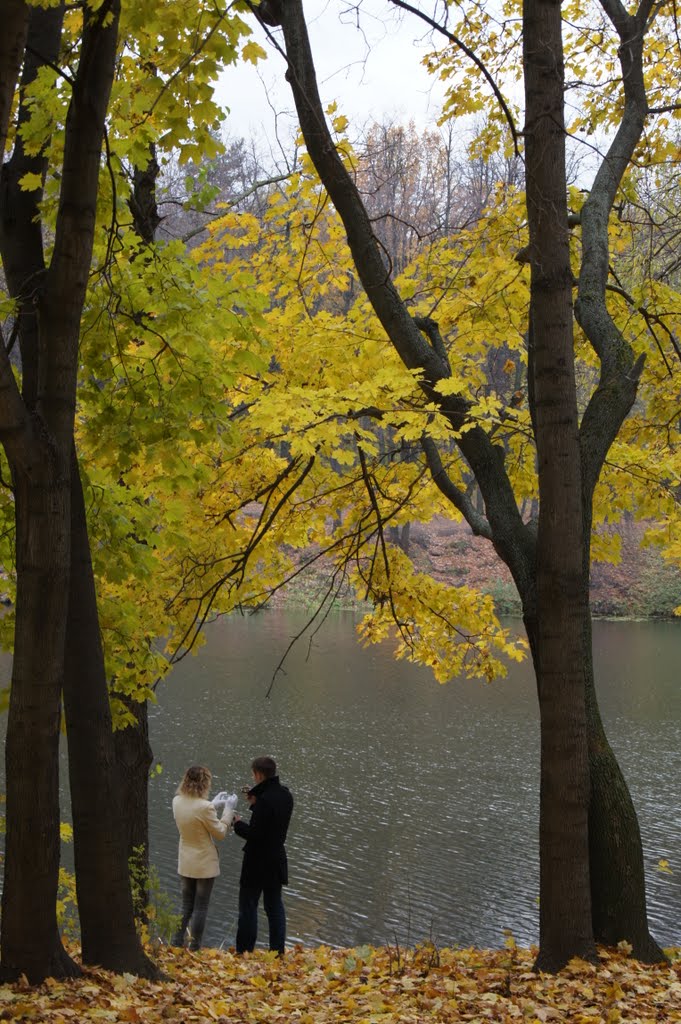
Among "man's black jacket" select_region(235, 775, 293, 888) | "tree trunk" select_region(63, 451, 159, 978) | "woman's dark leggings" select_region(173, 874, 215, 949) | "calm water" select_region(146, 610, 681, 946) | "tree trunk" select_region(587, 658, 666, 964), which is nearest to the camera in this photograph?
"tree trunk" select_region(63, 451, 159, 978)

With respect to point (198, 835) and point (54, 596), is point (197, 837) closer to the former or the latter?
point (198, 835)

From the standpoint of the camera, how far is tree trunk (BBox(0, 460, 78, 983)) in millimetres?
4062

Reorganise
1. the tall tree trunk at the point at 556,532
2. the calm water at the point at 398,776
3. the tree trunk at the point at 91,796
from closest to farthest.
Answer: the tree trunk at the point at 91,796, the tall tree trunk at the point at 556,532, the calm water at the point at 398,776

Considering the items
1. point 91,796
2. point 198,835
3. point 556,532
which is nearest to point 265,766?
point 198,835

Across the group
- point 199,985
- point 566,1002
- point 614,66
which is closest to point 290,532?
point 199,985

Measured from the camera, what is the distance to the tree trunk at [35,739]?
160 inches

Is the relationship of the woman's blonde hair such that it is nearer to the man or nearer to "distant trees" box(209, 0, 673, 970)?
the man

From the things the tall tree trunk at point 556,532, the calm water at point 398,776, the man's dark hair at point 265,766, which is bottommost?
the calm water at point 398,776

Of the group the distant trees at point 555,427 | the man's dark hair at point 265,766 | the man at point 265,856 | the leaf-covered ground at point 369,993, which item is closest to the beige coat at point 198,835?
the man at point 265,856

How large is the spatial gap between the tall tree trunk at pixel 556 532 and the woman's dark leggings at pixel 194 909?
270 centimetres

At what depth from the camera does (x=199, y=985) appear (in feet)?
16.0

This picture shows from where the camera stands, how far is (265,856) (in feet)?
21.1

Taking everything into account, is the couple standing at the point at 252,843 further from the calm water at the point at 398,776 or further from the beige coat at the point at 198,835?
the calm water at the point at 398,776

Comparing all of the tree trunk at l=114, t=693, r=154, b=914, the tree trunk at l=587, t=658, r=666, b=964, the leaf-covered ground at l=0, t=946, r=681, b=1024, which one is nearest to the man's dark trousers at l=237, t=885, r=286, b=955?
the leaf-covered ground at l=0, t=946, r=681, b=1024
